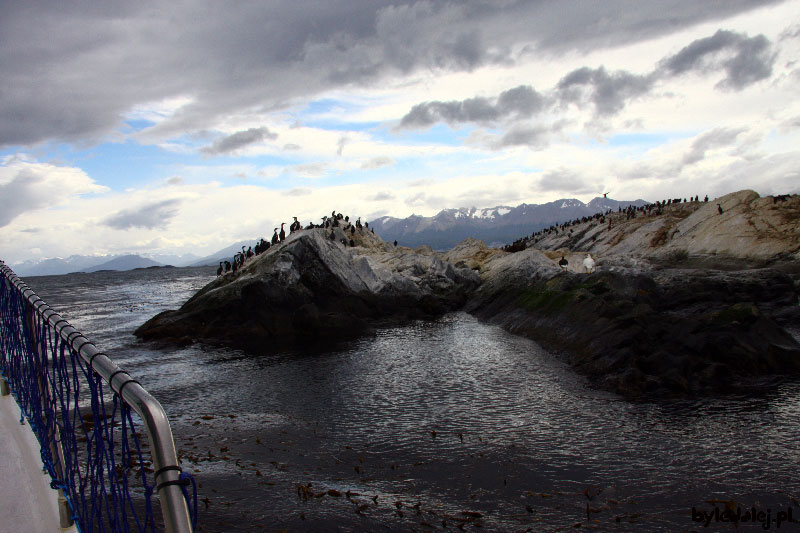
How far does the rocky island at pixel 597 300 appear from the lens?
780 inches

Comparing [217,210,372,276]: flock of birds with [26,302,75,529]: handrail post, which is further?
[217,210,372,276]: flock of birds

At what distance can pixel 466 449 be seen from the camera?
555 inches

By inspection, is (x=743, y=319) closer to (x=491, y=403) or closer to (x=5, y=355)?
(x=491, y=403)

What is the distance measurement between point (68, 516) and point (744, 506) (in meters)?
12.6

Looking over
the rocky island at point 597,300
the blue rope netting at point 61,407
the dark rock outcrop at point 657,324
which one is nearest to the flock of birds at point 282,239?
the rocky island at point 597,300

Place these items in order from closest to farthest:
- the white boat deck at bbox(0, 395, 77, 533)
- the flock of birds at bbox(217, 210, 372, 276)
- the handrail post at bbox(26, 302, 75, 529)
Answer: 1. the white boat deck at bbox(0, 395, 77, 533)
2. the handrail post at bbox(26, 302, 75, 529)
3. the flock of birds at bbox(217, 210, 372, 276)

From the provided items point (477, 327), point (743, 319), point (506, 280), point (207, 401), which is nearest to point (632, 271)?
point (506, 280)

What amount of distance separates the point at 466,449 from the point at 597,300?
1531 cm

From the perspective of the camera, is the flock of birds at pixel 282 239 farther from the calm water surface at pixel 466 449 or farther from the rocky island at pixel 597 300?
the calm water surface at pixel 466 449

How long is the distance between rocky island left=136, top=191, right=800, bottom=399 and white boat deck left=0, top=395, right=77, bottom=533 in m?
17.6

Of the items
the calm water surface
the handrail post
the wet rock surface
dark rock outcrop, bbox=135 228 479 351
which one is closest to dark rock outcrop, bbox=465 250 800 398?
the wet rock surface

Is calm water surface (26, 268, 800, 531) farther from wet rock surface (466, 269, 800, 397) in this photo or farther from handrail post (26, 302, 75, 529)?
handrail post (26, 302, 75, 529)

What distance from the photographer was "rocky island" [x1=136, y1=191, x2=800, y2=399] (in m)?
19.8

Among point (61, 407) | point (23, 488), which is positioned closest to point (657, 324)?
point (61, 407)
